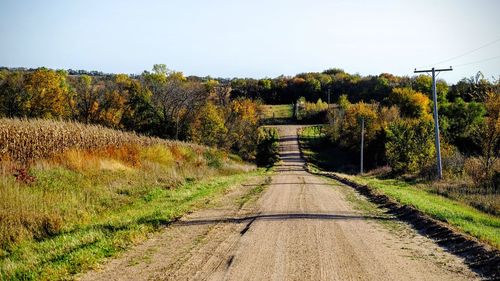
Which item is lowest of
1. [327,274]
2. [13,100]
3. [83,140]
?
[327,274]

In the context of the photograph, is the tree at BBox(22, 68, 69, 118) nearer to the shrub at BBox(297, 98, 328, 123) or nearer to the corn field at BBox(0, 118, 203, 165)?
the corn field at BBox(0, 118, 203, 165)

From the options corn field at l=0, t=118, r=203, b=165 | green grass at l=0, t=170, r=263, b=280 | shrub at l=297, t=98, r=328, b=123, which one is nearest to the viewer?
green grass at l=0, t=170, r=263, b=280

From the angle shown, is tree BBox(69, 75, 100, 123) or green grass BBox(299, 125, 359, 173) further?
green grass BBox(299, 125, 359, 173)

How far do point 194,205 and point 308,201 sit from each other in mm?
4876

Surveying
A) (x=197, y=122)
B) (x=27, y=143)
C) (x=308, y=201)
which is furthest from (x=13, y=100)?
(x=308, y=201)

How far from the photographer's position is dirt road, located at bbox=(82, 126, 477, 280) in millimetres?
7713

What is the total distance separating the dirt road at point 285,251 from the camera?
25.3 feet

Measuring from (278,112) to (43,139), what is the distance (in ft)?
426

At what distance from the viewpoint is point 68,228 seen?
10805 millimetres

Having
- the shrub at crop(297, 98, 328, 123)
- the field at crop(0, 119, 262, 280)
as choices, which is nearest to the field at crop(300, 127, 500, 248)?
the field at crop(0, 119, 262, 280)

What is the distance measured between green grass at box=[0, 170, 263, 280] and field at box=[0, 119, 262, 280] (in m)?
0.02

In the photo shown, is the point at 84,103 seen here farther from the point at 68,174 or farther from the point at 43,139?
the point at 68,174

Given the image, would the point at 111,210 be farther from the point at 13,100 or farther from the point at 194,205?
the point at 13,100

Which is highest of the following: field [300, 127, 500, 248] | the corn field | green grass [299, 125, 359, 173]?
the corn field
